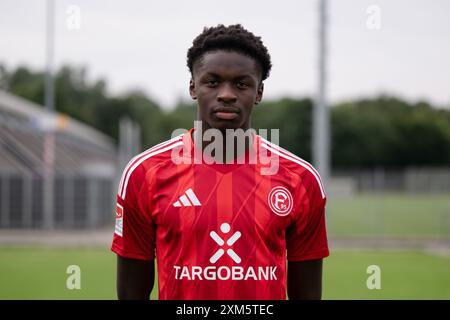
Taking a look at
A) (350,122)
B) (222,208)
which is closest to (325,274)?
(222,208)

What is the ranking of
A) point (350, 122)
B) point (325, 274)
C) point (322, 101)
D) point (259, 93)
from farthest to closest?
1. point (350, 122)
2. point (322, 101)
3. point (325, 274)
4. point (259, 93)

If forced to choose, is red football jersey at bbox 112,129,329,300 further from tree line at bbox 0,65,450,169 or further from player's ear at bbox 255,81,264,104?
tree line at bbox 0,65,450,169

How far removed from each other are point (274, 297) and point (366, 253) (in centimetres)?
1351

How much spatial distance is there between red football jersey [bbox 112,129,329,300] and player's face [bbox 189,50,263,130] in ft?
0.71

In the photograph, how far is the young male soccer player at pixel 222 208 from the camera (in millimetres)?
2658

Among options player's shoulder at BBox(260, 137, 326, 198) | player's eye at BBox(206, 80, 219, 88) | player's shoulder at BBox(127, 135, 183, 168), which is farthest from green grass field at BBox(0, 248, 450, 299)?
player's eye at BBox(206, 80, 219, 88)

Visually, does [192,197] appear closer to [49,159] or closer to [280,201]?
[280,201]

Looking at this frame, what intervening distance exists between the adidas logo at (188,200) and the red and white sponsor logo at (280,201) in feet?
1.07

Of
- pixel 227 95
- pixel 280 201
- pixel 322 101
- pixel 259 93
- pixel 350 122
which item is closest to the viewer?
pixel 227 95

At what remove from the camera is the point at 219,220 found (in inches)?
105

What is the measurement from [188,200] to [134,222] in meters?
0.31

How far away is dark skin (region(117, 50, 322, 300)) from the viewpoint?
8.74 ft

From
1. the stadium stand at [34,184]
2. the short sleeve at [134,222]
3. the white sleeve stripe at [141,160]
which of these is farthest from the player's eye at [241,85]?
the stadium stand at [34,184]
